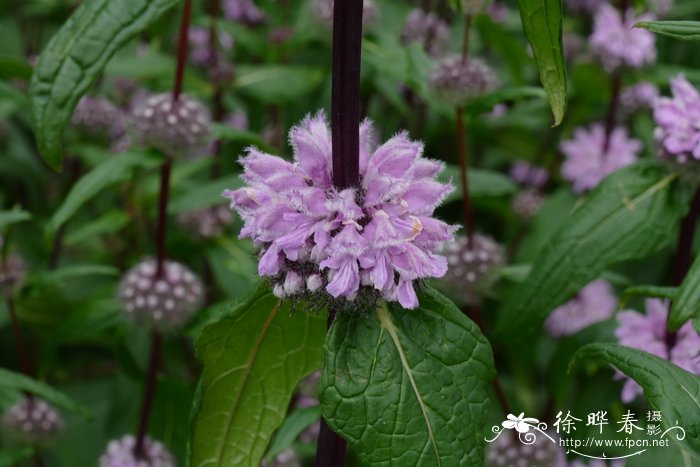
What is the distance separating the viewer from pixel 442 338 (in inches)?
41.2

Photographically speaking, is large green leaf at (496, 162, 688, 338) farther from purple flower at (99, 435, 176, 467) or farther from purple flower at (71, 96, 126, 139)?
purple flower at (71, 96, 126, 139)

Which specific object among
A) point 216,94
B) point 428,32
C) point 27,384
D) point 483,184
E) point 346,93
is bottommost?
point 27,384

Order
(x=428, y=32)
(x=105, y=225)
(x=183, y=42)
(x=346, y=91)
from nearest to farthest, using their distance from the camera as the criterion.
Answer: (x=346, y=91), (x=183, y=42), (x=105, y=225), (x=428, y=32)

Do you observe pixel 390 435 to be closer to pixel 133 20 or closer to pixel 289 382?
pixel 289 382

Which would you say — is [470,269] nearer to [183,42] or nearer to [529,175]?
[183,42]

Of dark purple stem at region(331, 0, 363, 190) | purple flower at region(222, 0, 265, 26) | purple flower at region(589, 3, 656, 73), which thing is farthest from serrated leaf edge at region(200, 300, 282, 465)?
purple flower at region(222, 0, 265, 26)

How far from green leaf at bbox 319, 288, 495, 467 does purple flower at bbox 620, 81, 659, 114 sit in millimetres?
1723

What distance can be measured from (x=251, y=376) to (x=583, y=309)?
1.27 meters

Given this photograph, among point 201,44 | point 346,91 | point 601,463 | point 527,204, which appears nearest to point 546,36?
point 346,91

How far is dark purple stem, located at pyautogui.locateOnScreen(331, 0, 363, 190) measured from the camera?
0.94m

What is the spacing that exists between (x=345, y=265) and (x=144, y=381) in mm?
1143

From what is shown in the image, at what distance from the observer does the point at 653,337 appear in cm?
154

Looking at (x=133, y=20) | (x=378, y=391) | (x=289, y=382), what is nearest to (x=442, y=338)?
(x=378, y=391)

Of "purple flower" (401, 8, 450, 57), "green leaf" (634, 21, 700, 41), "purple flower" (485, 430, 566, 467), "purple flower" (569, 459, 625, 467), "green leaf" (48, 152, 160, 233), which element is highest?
"purple flower" (401, 8, 450, 57)
